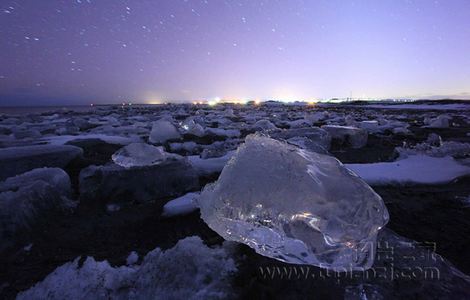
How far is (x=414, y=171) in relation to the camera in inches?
105

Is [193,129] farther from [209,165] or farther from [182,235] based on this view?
[182,235]

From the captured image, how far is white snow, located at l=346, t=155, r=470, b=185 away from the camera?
2.46m

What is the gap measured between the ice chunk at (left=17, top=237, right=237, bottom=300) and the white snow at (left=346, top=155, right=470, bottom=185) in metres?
1.77

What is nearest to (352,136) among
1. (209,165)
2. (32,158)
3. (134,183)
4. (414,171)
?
(414,171)

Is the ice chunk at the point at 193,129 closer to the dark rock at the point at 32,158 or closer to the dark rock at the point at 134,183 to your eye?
the dark rock at the point at 32,158

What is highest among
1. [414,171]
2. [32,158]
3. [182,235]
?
[32,158]

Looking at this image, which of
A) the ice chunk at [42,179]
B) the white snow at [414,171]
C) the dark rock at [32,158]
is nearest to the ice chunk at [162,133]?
the dark rock at [32,158]

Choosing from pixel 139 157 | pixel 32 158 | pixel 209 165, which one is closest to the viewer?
pixel 139 157

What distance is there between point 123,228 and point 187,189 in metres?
0.66

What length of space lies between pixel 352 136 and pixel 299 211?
365 cm

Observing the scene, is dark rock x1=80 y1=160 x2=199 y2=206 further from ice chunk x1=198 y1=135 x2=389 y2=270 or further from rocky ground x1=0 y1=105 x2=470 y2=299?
Result: ice chunk x1=198 y1=135 x2=389 y2=270

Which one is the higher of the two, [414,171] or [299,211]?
[299,211]

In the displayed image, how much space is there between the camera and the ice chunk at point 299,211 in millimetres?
1050

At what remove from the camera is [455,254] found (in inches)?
55.4
